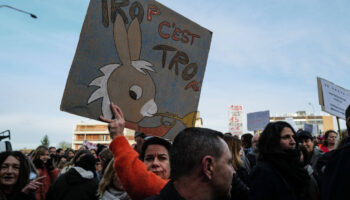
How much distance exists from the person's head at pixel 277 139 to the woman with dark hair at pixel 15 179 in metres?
2.64

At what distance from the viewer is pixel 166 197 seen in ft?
4.56

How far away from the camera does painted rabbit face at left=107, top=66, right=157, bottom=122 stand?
8.26 ft

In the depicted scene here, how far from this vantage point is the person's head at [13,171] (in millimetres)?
3225

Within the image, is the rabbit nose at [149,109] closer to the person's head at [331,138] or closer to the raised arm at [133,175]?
the raised arm at [133,175]

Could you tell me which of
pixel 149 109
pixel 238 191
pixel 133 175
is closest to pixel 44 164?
pixel 149 109

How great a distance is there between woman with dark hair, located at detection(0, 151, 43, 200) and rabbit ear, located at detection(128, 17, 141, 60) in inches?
76.4

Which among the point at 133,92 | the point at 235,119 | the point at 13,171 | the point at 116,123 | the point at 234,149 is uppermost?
the point at 235,119

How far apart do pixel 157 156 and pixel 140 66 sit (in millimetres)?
881

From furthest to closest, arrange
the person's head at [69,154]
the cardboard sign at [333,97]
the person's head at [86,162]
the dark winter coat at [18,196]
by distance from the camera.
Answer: the person's head at [69,154], the cardboard sign at [333,97], the person's head at [86,162], the dark winter coat at [18,196]

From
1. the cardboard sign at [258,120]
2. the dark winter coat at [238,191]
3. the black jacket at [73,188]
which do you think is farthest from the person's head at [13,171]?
the cardboard sign at [258,120]

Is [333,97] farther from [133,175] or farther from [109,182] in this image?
[133,175]

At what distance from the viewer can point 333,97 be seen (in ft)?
21.5

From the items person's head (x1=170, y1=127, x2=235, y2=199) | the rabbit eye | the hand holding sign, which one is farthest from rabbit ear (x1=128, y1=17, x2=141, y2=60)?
person's head (x1=170, y1=127, x2=235, y2=199)

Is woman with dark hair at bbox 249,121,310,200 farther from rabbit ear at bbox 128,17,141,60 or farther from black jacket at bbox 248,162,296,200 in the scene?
rabbit ear at bbox 128,17,141,60
